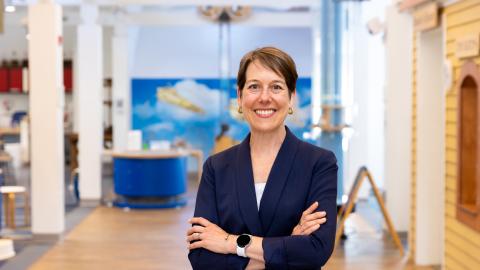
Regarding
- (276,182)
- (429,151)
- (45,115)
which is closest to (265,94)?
(276,182)

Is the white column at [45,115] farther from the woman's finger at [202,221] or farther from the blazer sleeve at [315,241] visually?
the blazer sleeve at [315,241]

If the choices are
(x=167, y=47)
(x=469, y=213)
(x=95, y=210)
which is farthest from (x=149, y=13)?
(x=469, y=213)

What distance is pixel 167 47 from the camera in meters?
17.7

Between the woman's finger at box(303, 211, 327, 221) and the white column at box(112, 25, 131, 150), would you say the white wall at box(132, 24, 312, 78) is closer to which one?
the white column at box(112, 25, 131, 150)

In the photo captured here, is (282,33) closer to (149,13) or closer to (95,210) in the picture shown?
(149,13)

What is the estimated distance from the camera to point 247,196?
258 centimetres

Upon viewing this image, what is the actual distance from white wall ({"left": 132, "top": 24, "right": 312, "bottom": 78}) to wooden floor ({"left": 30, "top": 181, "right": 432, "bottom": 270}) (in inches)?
277

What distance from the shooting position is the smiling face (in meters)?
2.54

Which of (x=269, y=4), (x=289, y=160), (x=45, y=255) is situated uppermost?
(x=269, y=4)

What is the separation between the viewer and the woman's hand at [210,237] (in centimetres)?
262

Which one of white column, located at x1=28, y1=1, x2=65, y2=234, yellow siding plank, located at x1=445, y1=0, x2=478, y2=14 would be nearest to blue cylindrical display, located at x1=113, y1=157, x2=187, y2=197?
white column, located at x1=28, y1=1, x2=65, y2=234

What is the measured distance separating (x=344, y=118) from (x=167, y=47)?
842cm

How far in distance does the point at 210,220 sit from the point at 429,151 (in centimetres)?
538

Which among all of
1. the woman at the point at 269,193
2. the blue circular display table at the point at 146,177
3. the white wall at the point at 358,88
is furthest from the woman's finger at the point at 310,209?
the blue circular display table at the point at 146,177
